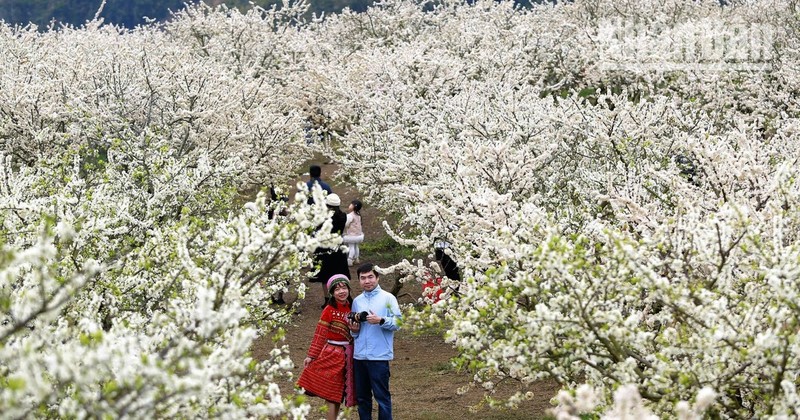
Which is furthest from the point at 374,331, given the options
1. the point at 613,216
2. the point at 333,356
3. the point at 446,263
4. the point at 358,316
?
the point at 446,263

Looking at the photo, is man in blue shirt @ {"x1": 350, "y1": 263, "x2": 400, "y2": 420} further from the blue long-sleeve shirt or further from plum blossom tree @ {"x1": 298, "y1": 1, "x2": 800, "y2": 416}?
plum blossom tree @ {"x1": 298, "y1": 1, "x2": 800, "y2": 416}

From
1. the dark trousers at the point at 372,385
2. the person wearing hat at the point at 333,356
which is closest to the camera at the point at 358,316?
the person wearing hat at the point at 333,356

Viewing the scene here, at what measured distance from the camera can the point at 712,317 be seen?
4.74 meters

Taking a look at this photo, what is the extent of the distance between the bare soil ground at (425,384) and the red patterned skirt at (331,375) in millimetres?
218

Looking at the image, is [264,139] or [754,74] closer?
[264,139]

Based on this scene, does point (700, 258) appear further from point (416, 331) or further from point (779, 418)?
point (416, 331)

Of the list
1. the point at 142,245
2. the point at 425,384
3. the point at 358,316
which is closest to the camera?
the point at 358,316

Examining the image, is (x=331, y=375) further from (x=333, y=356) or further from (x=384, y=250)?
(x=384, y=250)

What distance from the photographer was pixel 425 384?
10984 millimetres

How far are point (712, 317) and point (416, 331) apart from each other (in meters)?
2.32

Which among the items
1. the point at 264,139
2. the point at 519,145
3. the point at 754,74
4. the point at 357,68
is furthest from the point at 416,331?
the point at 357,68

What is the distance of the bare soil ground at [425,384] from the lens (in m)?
9.77

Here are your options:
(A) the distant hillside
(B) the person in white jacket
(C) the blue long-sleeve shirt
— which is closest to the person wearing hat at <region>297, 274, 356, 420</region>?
(C) the blue long-sleeve shirt

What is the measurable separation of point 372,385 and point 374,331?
0.55 m
